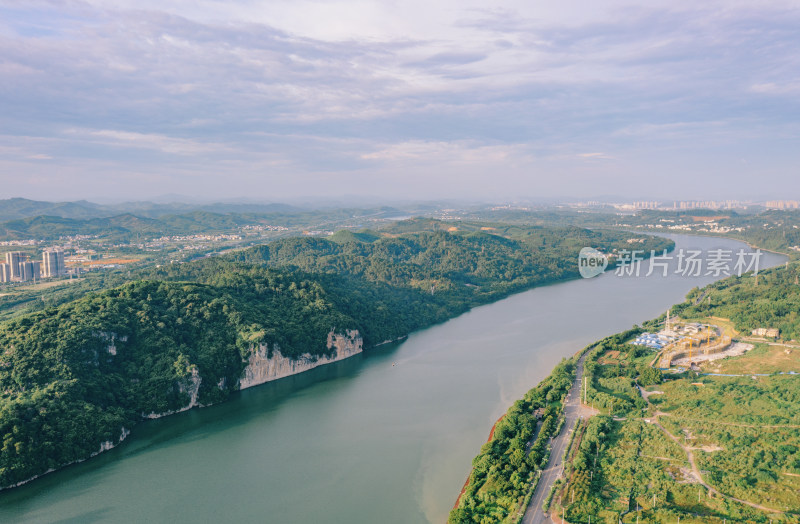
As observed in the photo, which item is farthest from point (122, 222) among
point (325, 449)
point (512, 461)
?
point (512, 461)

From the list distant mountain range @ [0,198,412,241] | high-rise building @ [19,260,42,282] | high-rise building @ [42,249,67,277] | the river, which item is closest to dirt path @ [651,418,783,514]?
the river

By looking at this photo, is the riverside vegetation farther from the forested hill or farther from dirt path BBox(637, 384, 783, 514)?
the forested hill

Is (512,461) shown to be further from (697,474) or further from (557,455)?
(697,474)

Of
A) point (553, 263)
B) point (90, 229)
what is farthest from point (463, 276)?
point (90, 229)

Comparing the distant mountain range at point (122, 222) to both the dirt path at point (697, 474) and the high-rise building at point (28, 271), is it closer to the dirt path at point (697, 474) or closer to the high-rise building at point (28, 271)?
the high-rise building at point (28, 271)

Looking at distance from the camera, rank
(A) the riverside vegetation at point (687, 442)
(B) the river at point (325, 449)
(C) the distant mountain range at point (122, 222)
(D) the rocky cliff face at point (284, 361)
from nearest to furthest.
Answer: (A) the riverside vegetation at point (687, 442), (B) the river at point (325, 449), (D) the rocky cliff face at point (284, 361), (C) the distant mountain range at point (122, 222)

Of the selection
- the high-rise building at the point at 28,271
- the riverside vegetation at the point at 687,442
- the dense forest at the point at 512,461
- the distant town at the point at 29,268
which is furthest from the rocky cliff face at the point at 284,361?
the high-rise building at the point at 28,271
